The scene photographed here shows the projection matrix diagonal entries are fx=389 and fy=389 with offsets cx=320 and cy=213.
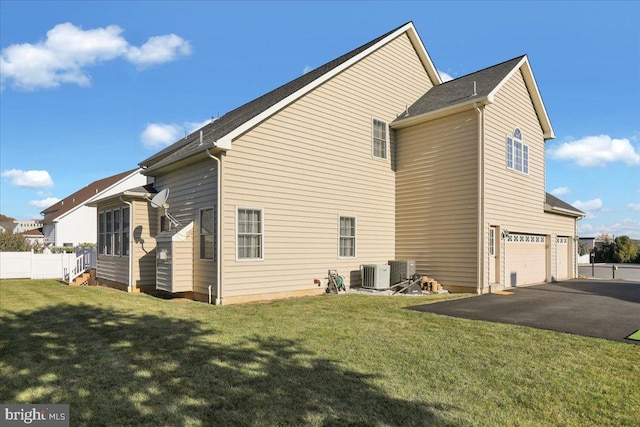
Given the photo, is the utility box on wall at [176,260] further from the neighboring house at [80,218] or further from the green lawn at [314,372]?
the neighboring house at [80,218]

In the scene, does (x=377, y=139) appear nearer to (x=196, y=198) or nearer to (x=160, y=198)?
(x=196, y=198)

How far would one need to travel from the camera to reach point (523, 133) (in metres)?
15.3

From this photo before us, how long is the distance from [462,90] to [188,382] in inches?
539

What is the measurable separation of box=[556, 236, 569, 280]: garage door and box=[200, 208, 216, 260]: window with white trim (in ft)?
52.7

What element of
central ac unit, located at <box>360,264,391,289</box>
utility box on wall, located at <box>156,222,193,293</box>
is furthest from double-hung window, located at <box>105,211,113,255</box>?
central ac unit, located at <box>360,264,391,289</box>

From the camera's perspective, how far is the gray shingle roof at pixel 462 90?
43.4 ft

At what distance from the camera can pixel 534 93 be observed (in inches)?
612

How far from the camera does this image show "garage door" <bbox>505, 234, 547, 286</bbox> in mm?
14578

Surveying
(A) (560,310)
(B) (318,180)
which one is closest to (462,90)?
(B) (318,180)

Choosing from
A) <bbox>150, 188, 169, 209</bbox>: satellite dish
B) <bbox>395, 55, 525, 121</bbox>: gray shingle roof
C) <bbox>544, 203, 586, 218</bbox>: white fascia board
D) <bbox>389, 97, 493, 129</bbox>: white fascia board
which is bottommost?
<bbox>544, 203, 586, 218</bbox>: white fascia board

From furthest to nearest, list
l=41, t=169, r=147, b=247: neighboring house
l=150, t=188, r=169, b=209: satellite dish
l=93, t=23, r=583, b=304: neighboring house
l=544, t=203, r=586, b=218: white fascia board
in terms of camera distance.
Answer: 1. l=41, t=169, r=147, b=247: neighboring house
2. l=544, t=203, r=586, b=218: white fascia board
3. l=150, t=188, r=169, b=209: satellite dish
4. l=93, t=23, r=583, b=304: neighboring house

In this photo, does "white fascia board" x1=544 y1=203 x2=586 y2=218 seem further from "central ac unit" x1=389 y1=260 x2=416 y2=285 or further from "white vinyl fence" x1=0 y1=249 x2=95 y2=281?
"white vinyl fence" x1=0 y1=249 x2=95 y2=281

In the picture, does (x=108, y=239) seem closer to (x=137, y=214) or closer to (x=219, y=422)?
(x=137, y=214)

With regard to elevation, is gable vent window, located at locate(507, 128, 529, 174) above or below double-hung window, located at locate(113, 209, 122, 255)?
above
